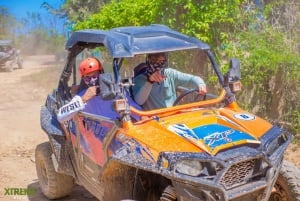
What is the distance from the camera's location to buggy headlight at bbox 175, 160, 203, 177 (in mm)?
3559

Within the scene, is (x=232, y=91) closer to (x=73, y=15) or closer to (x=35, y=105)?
(x=35, y=105)

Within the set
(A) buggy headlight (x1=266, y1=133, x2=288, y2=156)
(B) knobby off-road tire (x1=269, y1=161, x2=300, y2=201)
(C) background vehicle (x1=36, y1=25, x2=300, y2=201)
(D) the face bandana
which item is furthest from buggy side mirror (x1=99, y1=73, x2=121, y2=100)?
(B) knobby off-road tire (x1=269, y1=161, x2=300, y2=201)

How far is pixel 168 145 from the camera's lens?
3742mm

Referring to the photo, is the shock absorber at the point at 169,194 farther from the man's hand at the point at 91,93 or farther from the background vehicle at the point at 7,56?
the background vehicle at the point at 7,56

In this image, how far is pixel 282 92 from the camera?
26.0 feet

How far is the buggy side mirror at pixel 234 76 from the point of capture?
4621 millimetres

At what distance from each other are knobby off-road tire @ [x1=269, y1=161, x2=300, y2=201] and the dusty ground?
2423 mm

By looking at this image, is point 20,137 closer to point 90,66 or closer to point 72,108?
point 90,66

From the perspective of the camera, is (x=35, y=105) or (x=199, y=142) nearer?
(x=199, y=142)

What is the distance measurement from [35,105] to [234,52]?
21.6 ft

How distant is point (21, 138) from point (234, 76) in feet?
18.0

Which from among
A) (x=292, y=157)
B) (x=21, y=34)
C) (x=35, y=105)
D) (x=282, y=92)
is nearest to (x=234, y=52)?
(x=282, y=92)

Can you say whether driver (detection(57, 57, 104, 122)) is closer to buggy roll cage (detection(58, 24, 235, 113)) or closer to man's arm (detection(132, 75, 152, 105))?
buggy roll cage (detection(58, 24, 235, 113))

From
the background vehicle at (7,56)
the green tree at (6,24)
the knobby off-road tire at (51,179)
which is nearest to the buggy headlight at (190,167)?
the knobby off-road tire at (51,179)
